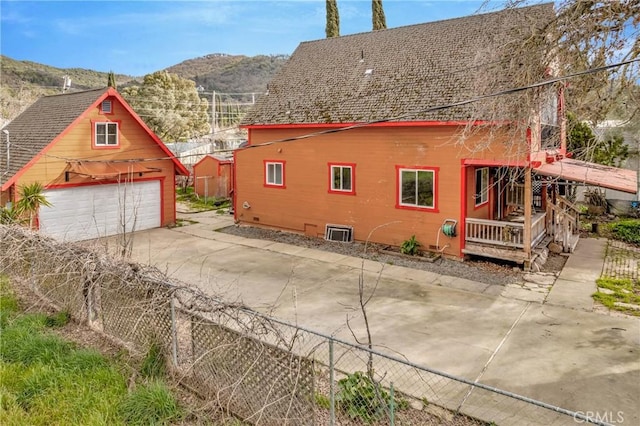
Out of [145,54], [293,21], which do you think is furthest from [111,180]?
[145,54]

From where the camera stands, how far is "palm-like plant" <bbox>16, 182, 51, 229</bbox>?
13.6 m

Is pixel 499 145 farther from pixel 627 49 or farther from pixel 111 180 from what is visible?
pixel 111 180

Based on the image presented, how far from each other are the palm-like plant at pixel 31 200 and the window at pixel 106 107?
11.4 ft

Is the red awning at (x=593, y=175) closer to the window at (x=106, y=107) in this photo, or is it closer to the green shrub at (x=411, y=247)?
the green shrub at (x=411, y=247)

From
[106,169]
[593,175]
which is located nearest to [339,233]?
[593,175]

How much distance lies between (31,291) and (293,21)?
3215 centimetres

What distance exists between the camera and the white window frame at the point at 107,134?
1617 centimetres

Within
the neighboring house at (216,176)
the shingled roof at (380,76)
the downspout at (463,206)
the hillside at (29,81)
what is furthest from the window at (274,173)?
the hillside at (29,81)

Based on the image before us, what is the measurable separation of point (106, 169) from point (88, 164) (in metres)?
0.60

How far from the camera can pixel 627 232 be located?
15086mm

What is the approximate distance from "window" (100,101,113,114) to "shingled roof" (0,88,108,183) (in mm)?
326

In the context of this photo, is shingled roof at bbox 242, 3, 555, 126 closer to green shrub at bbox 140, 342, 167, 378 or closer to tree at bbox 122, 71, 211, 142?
green shrub at bbox 140, 342, 167, 378

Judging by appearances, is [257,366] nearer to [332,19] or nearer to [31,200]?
[31,200]

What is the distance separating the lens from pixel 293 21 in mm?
36125
